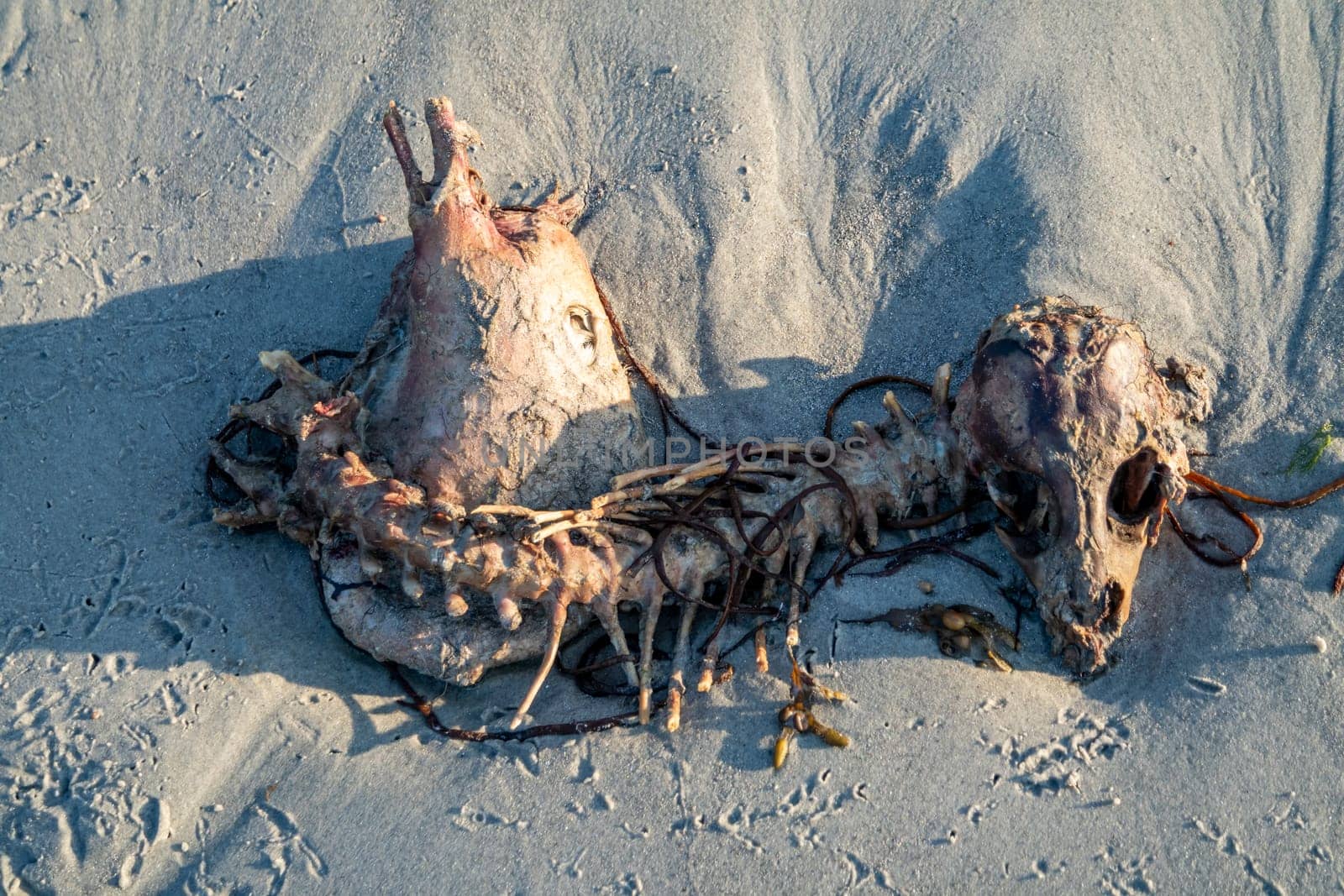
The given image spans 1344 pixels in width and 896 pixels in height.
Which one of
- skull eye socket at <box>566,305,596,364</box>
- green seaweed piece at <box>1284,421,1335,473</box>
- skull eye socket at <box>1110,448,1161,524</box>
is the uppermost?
skull eye socket at <box>566,305,596,364</box>

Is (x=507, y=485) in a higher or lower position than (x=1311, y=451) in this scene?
higher

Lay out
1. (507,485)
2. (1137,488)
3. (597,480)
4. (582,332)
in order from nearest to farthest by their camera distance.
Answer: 1. (1137,488)
2. (507,485)
3. (597,480)
4. (582,332)

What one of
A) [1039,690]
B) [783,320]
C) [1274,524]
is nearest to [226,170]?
[783,320]

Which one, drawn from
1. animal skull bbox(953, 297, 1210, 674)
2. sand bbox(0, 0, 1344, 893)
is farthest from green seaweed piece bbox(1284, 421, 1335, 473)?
animal skull bbox(953, 297, 1210, 674)

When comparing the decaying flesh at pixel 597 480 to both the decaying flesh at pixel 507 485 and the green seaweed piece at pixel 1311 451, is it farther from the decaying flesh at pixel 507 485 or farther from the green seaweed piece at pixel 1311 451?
the green seaweed piece at pixel 1311 451

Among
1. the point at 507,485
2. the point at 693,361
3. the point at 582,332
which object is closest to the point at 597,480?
the point at 507,485

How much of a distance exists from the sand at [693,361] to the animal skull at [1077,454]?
0.29 meters

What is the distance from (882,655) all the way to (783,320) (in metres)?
1.41

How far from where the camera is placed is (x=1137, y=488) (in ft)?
10.6

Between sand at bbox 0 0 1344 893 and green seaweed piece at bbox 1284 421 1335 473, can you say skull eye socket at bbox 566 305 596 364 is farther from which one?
green seaweed piece at bbox 1284 421 1335 473

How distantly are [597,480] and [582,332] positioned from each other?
1.86 ft

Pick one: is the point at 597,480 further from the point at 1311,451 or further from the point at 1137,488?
the point at 1311,451

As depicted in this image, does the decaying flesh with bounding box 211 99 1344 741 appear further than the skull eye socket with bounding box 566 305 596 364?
No

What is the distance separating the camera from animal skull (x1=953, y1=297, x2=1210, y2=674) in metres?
3.08
